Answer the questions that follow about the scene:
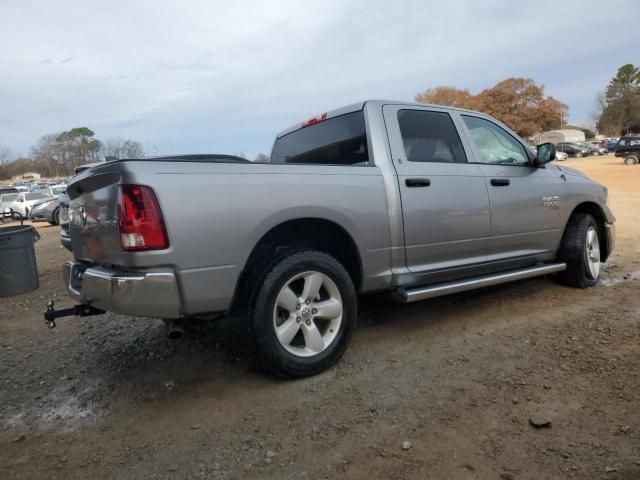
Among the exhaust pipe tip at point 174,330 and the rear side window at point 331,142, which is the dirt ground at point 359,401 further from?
the rear side window at point 331,142

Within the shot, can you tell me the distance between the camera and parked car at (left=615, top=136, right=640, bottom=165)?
31250 mm

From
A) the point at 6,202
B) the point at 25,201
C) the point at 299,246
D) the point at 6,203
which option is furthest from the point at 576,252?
the point at 6,202

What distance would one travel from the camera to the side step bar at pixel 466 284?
3.61 meters

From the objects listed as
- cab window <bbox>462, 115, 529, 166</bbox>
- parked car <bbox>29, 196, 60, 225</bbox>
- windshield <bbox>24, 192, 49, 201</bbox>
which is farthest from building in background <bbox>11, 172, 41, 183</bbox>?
cab window <bbox>462, 115, 529, 166</bbox>

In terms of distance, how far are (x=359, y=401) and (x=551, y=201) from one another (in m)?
3.04

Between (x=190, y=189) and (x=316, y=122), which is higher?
(x=316, y=122)

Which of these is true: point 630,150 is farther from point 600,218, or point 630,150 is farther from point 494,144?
point 494,144

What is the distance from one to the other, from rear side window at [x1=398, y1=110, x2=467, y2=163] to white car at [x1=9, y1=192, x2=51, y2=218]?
26.6 m

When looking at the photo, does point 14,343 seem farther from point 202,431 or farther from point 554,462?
point 554,462

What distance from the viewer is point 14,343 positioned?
4461mm

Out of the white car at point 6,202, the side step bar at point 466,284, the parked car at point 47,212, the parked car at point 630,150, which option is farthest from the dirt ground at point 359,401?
the parked car at point 630,150

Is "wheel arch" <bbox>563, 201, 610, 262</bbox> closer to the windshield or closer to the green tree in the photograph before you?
the windshield

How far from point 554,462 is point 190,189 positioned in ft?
7.51

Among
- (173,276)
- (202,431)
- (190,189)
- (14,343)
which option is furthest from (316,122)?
(14,343)
